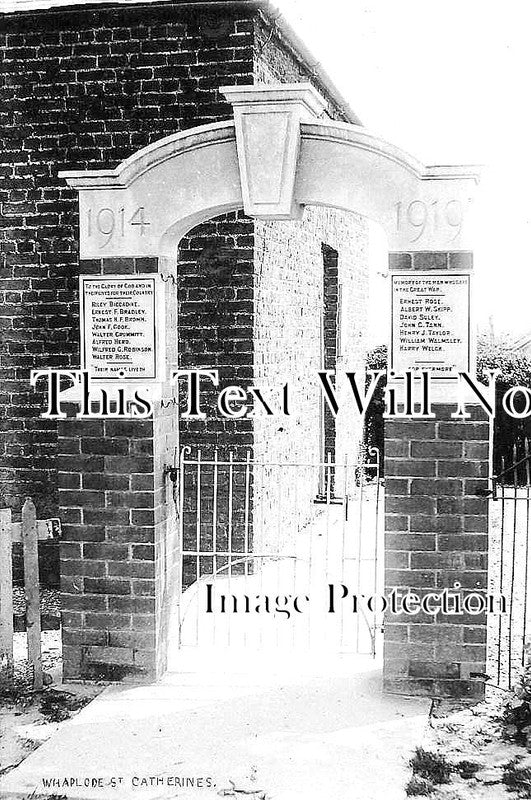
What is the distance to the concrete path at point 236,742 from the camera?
15.6ft

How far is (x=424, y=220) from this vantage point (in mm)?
5762

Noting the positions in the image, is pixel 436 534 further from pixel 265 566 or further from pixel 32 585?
pixel 265 566

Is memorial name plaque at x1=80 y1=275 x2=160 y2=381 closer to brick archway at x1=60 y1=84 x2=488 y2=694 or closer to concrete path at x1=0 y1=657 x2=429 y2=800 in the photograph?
brick archway at x1=60 y1=84 x2=488 y2=694

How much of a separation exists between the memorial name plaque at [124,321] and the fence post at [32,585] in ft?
3.90

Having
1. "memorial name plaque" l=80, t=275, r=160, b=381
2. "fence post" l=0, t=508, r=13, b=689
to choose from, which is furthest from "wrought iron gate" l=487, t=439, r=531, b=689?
"fence post" l=0, t=508, r=13, b=689

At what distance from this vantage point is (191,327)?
846cm

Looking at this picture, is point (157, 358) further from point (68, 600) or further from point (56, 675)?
point (56, 675)

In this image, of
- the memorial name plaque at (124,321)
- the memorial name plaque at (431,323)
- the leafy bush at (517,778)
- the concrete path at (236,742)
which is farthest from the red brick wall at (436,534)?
the memorial name plaque at (124,321)

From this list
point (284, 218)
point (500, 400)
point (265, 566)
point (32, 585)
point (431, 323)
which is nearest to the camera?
point (431, 323)

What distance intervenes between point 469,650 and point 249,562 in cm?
293

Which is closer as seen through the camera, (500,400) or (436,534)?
(436,534)

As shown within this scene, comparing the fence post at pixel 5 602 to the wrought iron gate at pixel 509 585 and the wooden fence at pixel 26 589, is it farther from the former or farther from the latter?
the wrought iron gate at pixel 509 585

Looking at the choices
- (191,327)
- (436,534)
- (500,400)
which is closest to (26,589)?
(436,534)

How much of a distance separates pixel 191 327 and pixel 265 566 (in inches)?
92.3
